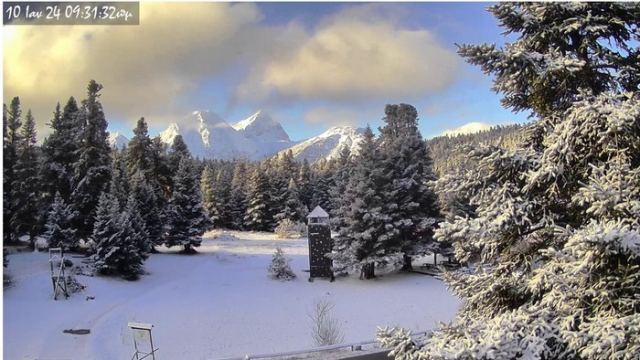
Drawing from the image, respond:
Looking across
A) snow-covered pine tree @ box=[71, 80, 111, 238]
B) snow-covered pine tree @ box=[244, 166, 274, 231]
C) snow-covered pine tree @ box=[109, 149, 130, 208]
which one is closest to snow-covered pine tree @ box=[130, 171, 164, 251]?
snow-covered pine tree @ box=[109, 149, 130, 208]

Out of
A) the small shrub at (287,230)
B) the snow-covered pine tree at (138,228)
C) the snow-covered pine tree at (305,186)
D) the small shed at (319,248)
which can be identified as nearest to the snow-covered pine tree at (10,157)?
the snow-covered pine tree at (138,228)

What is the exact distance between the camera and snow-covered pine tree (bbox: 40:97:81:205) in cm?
3066

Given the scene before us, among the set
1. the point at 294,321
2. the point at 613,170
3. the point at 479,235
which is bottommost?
the point at 294,321

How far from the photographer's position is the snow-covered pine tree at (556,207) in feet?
13.9

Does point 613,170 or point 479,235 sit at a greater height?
point 613,170

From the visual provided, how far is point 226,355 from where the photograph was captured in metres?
15.4

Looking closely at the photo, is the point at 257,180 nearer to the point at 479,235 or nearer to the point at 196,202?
the point at 196,202

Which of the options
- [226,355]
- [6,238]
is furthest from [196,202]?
[226,355]

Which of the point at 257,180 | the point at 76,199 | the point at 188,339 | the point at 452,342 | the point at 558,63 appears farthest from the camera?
the point at 257,180

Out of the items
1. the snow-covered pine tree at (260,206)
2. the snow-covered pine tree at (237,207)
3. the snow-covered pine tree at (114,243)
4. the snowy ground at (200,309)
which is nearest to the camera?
the snowy ground at (200,309)

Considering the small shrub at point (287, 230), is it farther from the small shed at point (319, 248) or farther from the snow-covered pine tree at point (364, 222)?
the snow-covered pine tree at point (364, 222)

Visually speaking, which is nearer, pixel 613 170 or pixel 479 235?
pixel 613 170

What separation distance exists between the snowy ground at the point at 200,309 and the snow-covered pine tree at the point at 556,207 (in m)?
12.1

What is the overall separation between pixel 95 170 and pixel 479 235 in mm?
29516
